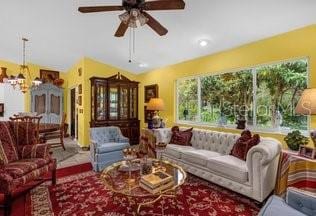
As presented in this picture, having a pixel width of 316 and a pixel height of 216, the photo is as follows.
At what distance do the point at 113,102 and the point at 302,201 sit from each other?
5150 millimetres

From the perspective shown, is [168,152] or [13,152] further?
[168,152]

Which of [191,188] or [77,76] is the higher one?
[77,76]

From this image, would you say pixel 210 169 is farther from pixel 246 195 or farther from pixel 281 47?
pixel 281 47

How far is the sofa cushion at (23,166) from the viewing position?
2500 millimetres

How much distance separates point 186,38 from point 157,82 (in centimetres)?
223

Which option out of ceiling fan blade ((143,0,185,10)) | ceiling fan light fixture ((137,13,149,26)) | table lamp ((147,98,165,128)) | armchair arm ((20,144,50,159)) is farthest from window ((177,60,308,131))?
armchair arm ((20,144,50,159))

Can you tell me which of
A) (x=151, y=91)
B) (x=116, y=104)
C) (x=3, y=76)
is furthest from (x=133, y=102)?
(x=3, y=76)

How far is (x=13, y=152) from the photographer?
3.03 m

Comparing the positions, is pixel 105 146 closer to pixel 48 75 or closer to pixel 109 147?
pixel 109 147

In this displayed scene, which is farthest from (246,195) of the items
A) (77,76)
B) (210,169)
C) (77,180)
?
(77,76)

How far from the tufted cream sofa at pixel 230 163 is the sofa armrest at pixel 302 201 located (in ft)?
3.62

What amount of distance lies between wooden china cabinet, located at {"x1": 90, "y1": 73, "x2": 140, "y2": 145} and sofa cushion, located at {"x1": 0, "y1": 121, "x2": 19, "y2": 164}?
247cm

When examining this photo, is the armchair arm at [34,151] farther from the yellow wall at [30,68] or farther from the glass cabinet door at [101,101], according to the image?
the yellow wall at [30,68]

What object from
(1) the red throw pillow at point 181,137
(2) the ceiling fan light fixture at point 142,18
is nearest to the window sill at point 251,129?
(1) the red throw pillow at point 181,137
